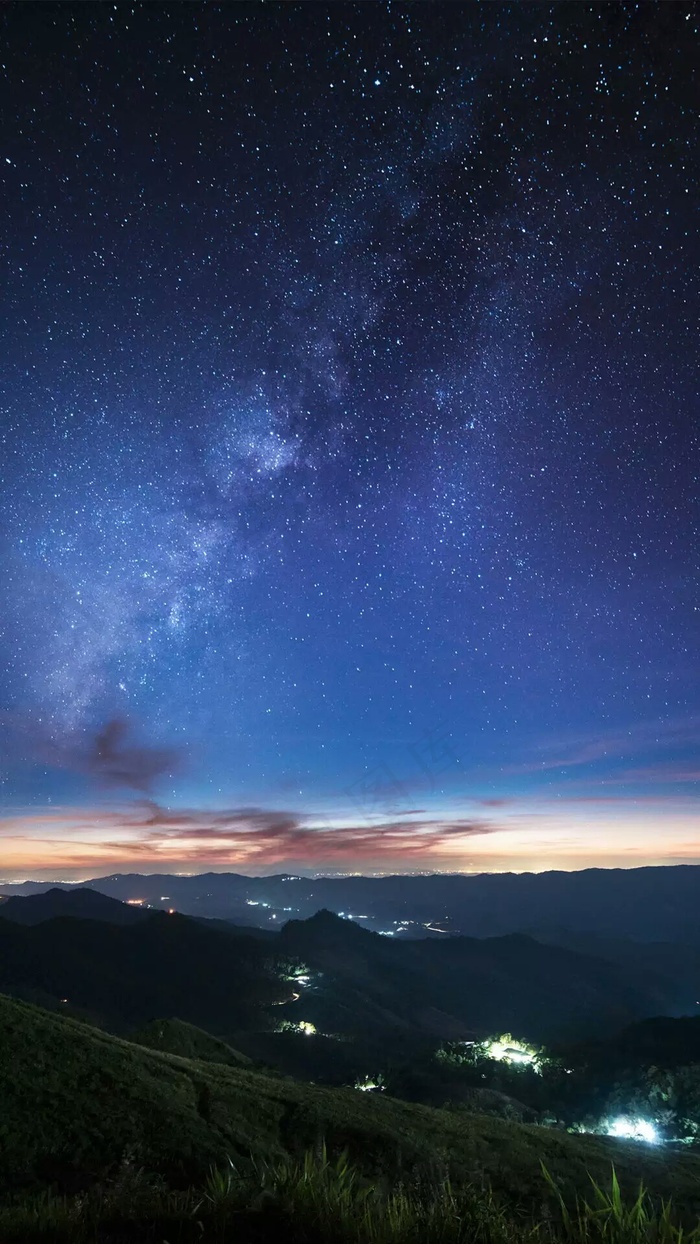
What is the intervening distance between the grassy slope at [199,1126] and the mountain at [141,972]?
104 meters

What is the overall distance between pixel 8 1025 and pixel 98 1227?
43.6 meters

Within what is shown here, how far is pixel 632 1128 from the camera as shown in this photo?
71000 millimetres

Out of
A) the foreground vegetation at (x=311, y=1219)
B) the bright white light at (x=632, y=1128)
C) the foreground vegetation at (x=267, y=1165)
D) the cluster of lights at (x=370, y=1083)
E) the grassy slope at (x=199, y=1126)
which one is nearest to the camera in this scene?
the foreground vegetation at (x=311, y=1219)

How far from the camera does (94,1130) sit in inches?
1108

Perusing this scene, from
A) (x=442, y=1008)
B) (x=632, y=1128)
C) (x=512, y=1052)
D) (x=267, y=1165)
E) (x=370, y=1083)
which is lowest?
(x=442, y=1008)

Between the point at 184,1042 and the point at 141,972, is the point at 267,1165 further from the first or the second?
the point at 141,972

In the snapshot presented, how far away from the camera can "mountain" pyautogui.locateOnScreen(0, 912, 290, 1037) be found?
481ft

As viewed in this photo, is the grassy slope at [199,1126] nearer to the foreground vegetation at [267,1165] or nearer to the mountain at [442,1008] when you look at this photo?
the foreground vegetation at [267,1165]

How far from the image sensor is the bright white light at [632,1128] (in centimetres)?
6881


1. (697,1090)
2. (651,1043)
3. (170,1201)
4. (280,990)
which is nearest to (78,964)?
(280,990)

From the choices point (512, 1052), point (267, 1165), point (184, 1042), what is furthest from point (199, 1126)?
point (512, 1052)

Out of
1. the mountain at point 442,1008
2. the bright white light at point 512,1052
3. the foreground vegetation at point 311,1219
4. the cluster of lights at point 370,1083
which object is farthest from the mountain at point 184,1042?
the mountain at point 442,1008

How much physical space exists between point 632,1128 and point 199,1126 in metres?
65.7

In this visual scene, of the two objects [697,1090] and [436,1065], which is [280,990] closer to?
[436,1065]
